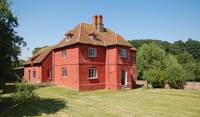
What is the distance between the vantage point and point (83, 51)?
3212 cm

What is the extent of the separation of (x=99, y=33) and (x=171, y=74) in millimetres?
13803

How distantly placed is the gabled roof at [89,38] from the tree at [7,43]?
13894 mm

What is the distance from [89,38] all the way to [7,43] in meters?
18.0

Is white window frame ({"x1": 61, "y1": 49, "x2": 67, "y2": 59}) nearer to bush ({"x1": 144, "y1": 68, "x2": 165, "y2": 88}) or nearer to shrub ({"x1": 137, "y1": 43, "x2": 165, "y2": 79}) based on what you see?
bush ({"x1": 144, "y1": 68, "x2": 165, "y2": 88})

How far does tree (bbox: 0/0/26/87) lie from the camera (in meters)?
16.9

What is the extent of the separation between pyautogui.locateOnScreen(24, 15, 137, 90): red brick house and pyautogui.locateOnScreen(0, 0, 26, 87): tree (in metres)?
13.8

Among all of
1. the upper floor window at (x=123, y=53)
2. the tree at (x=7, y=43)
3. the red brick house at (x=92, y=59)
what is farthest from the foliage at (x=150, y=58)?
the tree at (x=7, y=43)

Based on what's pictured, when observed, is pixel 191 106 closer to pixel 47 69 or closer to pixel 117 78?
pixel 117 78

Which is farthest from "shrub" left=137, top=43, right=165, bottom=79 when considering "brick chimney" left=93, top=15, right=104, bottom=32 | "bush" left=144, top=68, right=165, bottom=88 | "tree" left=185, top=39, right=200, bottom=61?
"tree" left=185, top=39, right=200, bottom=61

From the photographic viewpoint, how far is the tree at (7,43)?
16891 millimetres

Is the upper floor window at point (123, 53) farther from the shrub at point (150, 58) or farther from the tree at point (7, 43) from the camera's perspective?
the shrub at point (150, 58)

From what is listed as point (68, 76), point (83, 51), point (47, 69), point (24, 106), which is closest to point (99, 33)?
point (83, 51)

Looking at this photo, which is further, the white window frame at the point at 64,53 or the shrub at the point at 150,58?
the shrub at the point at 150,58

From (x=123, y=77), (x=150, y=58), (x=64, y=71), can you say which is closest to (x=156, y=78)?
(x=123, y=77)
